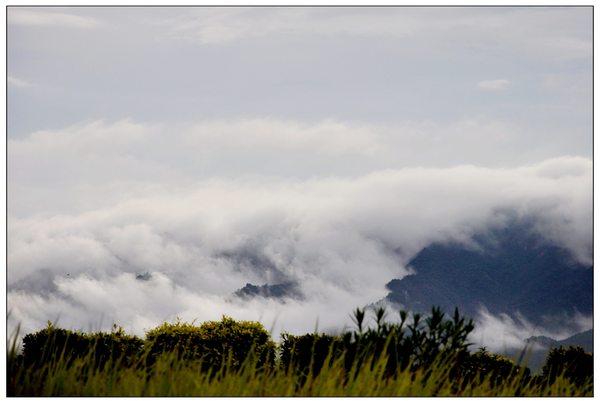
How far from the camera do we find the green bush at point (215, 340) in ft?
41.8

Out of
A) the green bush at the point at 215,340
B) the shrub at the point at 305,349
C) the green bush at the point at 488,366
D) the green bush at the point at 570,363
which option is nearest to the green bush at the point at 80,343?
the green bush at the point at 215,340

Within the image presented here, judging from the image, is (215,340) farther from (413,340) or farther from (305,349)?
(413,340)

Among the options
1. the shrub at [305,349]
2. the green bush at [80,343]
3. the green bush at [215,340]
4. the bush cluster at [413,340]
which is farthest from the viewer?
the green bush at [215,340]

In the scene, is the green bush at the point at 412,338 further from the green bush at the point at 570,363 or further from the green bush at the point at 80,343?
the green bush at the point at 80,343

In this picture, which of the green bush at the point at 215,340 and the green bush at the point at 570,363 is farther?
the green bush at the point at 215,340

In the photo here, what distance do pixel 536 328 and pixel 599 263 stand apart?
2077mm

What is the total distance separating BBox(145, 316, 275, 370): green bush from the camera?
41.8ft

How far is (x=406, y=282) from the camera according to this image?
194 m

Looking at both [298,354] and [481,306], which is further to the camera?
[481,306]

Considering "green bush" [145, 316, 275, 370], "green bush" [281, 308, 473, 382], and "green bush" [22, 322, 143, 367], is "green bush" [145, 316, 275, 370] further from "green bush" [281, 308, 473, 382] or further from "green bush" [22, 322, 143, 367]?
"green bush" [281, 308, 473, 382]

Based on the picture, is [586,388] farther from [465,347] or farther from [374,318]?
[374,318]

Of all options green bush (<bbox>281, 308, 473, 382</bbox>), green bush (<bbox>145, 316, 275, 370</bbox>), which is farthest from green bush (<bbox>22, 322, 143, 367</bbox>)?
green bush (<bbox>281, 308, 473, 382</bbox>)
